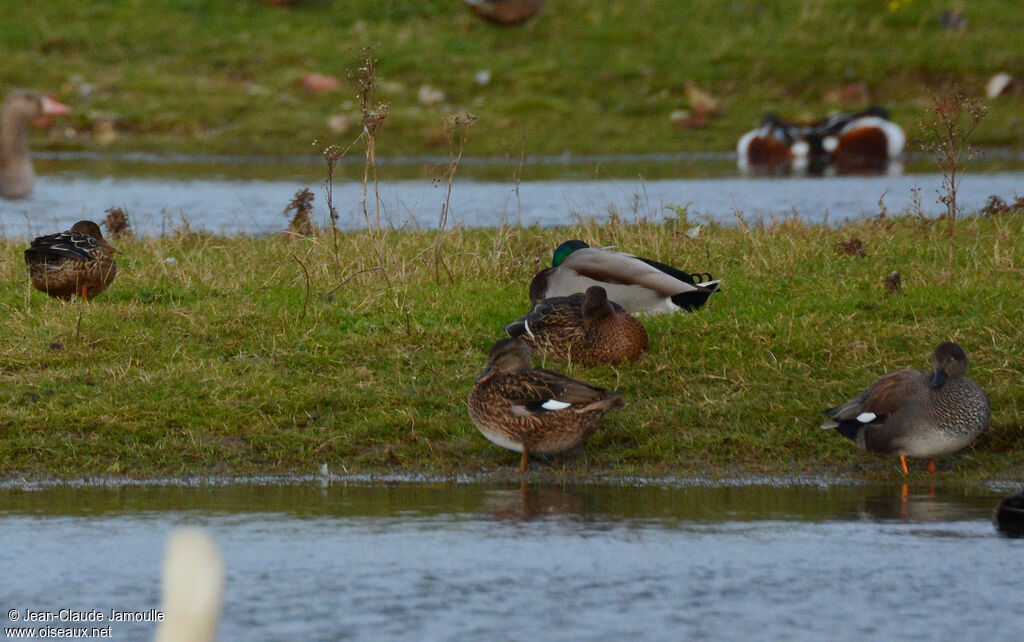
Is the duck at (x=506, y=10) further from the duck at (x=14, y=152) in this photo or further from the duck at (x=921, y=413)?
the duck at (x=921, y=413)

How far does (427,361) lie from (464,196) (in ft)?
34.3

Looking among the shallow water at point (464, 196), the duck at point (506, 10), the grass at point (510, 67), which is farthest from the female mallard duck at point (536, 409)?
the duck at point (506, 10)

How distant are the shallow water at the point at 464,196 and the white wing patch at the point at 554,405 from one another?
6.61m

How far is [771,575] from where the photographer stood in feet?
19.6

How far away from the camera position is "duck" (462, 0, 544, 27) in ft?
99.1

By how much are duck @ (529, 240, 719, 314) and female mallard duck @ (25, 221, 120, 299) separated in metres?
2.88

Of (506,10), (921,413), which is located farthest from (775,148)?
(921,413)

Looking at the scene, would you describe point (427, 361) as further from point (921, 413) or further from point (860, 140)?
point (860, 140)

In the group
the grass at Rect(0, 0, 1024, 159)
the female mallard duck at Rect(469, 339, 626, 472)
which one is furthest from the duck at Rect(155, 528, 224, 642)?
the grass at Rect(0, 0, 1024, 159)

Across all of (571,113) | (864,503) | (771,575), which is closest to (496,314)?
(864,503)

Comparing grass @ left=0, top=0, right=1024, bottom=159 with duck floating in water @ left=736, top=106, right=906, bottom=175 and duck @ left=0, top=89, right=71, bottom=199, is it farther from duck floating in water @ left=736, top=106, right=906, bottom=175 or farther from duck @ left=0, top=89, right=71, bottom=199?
duck @ left=0, top=89, right=71, bottom=199

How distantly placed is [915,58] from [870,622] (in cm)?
2369

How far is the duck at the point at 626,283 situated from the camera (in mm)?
9727

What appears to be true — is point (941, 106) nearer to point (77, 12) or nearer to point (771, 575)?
point (771, 575)
